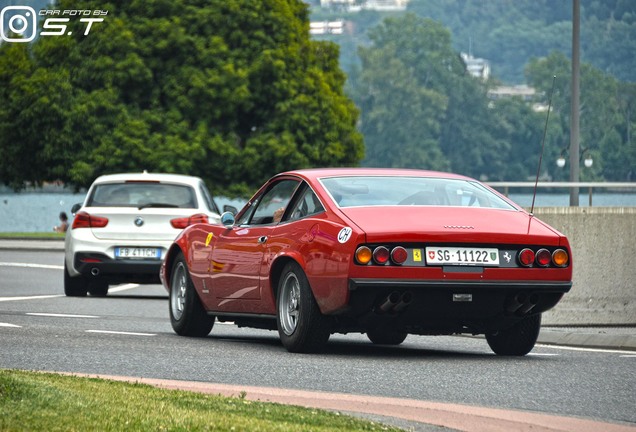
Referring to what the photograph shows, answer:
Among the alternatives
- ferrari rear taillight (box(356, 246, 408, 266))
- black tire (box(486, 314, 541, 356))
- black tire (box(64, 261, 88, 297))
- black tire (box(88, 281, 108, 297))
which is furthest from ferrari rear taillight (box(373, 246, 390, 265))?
black tire (box(88, 281, 108, 297))

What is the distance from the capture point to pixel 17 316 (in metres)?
16.0

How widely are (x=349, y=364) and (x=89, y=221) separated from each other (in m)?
10.3

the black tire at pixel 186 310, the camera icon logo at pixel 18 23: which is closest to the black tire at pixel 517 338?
the black tire at pixel 186 310

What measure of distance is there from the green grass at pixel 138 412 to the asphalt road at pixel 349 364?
53.0 inches

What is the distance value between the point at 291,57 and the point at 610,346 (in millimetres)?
49820

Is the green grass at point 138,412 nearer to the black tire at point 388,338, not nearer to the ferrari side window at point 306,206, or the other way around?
the ferrari side window at point 306,206

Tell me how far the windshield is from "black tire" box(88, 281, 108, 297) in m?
10.2

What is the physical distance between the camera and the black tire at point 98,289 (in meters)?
21.9

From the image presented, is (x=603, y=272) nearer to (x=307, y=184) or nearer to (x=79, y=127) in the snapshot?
(x=307, y=184)

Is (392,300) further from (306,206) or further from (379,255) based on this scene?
(306,206)

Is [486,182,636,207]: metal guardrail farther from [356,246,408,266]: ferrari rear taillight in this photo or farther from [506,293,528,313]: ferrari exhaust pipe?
[356,246,408,266]: ferrari rear taillight

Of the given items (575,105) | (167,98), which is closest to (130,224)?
(575,105)

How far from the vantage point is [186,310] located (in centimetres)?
1370

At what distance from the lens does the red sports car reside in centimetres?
1087
